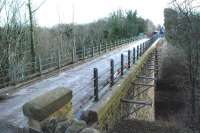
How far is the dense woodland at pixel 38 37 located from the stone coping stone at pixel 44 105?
567cm

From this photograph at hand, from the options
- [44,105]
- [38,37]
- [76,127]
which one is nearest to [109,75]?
[44,105]

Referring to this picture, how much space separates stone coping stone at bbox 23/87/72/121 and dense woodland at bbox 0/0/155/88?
Answer: 5.67 meters

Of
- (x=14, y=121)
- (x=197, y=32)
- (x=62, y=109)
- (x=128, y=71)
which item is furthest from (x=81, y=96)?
(x=197, y=32)

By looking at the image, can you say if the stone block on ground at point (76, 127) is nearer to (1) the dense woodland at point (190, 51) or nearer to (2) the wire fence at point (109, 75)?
(2) the wire fence at point (109, 75)

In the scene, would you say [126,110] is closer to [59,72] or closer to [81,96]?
[81,96]

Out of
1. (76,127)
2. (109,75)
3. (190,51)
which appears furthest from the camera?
(190,51)

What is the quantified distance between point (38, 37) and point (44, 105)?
722 inches

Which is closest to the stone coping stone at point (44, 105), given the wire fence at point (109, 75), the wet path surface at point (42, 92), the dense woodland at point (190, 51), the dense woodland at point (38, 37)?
the wet path surface at point (42, 92)

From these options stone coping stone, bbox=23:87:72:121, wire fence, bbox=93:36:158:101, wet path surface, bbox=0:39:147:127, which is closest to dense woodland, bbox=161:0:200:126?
wire fence, bbox=93:36:158:101

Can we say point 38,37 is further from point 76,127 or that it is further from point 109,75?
point 76,127

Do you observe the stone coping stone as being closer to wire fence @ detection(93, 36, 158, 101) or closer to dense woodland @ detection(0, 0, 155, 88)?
wire fence @ detection(93, 36, 158, 101)

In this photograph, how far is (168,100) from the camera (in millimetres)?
25469

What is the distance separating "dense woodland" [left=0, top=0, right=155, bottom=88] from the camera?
1302cm

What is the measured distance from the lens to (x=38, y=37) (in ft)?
71.5
